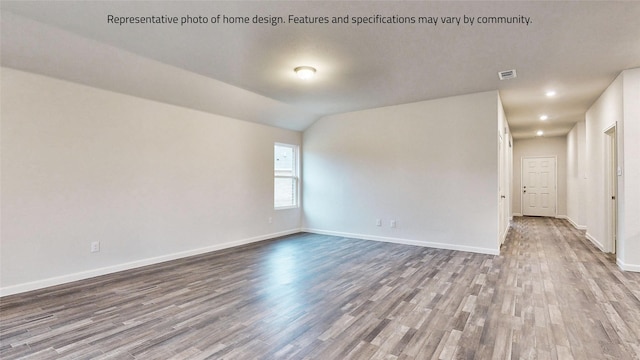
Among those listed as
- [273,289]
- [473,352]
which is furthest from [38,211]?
[473,352]

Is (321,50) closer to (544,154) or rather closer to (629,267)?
(629,267)

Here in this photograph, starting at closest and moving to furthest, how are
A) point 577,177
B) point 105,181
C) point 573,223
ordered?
point 105,181 → point 577,177 → point 573,223

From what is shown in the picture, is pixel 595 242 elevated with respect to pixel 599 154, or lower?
lower

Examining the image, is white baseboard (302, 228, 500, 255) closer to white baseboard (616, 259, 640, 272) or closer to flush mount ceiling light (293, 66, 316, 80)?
white baseboard (616, 259, 640, 272)

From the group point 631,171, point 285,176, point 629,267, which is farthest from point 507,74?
point 285,176

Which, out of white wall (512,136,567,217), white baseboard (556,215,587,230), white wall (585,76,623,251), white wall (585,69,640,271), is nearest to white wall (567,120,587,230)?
white baseboard (556,215,587,230)

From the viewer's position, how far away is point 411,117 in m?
5.50

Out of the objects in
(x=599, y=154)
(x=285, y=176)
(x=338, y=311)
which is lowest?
(x=338, y=311)

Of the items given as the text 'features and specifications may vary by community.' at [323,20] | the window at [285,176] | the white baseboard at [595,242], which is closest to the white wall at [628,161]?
the white baseboard at [595,242]

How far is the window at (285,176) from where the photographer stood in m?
6.50

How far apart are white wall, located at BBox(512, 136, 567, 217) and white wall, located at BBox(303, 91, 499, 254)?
6.50 meters

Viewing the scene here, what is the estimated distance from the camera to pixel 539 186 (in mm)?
9750

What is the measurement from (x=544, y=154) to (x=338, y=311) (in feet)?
33.2

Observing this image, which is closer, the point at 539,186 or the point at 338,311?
the point at 338,311
